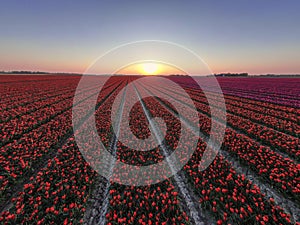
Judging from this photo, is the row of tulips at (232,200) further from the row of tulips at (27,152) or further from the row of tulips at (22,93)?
the row of tulips at (22,93)

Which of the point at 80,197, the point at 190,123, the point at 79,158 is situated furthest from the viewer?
the point at 190,123

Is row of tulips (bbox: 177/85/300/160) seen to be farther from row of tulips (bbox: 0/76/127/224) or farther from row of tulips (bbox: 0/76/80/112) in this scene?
row of tulips (bbox: 0/76/80/112)

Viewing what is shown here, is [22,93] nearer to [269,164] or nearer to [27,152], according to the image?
[27,152]

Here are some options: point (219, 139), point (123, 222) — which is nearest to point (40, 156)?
point (123, 222)

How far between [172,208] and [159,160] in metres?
2.21

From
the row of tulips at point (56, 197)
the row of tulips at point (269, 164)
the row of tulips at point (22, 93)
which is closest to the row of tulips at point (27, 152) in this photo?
the row of tulips at point (56, 197)

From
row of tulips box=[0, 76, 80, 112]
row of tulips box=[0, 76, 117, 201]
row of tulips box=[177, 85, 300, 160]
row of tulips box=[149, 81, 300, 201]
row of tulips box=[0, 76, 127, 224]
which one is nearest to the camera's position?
row of tulips box=[0, 76, 127, 224]

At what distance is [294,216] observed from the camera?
3498mm

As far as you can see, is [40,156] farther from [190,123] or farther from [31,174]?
[190,123]

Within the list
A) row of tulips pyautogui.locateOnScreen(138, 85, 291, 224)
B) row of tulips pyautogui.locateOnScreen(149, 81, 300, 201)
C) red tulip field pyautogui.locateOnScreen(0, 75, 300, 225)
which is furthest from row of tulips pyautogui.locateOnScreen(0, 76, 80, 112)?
row of tulips pyautogui.locateOnScreen(149, 81, 300, 201)

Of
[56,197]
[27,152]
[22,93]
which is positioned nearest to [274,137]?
[56,197]

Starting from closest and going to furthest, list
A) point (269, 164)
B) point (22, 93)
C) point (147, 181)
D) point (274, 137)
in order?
point (147, 181) < point (269, 164) < point (274, 137) < point (22, 93)

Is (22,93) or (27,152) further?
(22,93)

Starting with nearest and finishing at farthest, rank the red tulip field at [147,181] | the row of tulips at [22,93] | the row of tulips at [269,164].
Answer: the red tulip field at [147,181] → the row of tulips at [269,164] → the row of tulips at [22,93]
